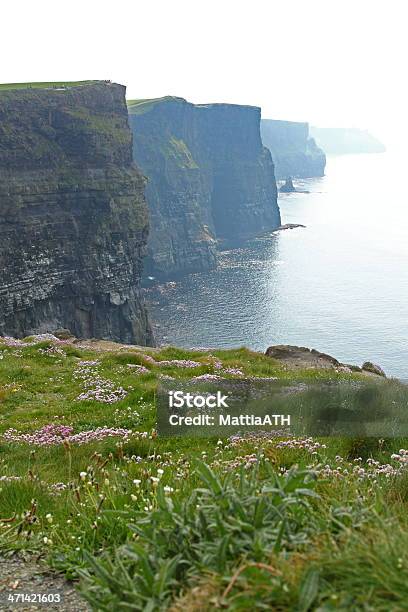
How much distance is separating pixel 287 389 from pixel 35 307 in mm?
76184

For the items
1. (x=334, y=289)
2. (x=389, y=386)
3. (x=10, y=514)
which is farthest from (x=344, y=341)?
(x=10, y=514)

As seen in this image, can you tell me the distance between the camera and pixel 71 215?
94.9 metres

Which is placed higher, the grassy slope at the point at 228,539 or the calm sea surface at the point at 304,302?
the grassy slope at the point at 228,539

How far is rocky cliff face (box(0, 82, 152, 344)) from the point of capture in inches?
3334

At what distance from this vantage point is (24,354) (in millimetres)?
26578

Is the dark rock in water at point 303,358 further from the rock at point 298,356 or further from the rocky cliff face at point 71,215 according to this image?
the rocky cliff face at point 71,215

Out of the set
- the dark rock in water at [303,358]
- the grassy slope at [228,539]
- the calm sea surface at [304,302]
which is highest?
the grassy slope at [228,539]

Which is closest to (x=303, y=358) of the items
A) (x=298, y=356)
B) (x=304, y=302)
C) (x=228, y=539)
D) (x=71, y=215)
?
(x=298, y=356)

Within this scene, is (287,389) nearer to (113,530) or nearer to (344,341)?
(113,530)

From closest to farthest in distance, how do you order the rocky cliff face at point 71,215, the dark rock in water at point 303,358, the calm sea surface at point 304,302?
1. the dark rock in water at point 303,358
2. the rocky cliff face at point 71,215
3. the calm sea surface at point 304,302

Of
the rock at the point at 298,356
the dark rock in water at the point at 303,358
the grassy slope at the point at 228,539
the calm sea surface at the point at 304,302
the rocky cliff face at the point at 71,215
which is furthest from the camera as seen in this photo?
the calm sea surface at the point at 304,302

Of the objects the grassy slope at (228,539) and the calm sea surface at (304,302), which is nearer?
the grassy slope at (228,539)

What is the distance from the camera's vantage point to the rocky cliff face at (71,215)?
278 ft

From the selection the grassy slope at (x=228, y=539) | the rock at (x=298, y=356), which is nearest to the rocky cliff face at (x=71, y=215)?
the rock at (x=298, y=356)
